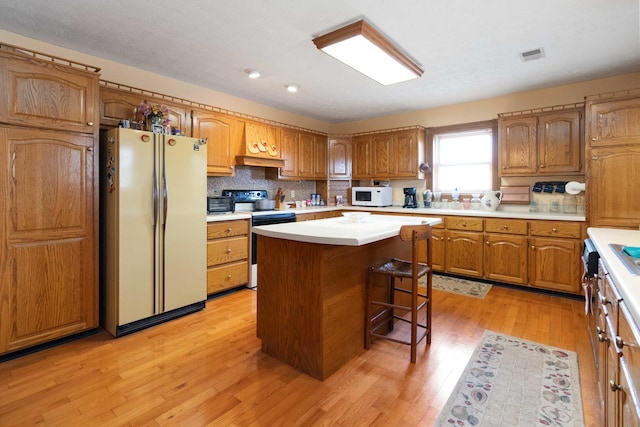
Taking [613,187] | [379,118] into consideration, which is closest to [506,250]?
[613,187]

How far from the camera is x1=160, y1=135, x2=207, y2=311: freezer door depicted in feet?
9.21

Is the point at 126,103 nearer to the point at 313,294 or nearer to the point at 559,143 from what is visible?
the point at 313,294

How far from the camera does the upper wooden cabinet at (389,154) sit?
4.73 m

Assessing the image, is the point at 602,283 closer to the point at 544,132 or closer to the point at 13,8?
the point at 544,132

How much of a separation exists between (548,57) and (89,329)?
4698 millimetres

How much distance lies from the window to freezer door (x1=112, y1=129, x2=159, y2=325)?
387 cm

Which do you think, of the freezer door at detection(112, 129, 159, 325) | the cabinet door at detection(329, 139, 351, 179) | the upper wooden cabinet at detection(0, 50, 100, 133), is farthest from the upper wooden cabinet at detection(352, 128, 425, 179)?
the upper wooden cabinet at detection(0, 50, 100, 133)

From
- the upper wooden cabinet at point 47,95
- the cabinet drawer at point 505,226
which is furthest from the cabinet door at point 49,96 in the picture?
the cabinet drawer at point 505,226

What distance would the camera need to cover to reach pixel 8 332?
2145mm

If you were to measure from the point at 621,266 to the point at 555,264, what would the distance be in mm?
2470

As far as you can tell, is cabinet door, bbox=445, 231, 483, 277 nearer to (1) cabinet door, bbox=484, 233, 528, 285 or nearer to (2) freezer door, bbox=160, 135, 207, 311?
(1) cabinet door, bbox=484, 233, 528, 285

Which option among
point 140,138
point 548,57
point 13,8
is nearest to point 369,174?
point 548,57

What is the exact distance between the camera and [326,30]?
2453mm

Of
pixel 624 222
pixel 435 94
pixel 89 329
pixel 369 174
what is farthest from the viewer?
pixel 369 174
